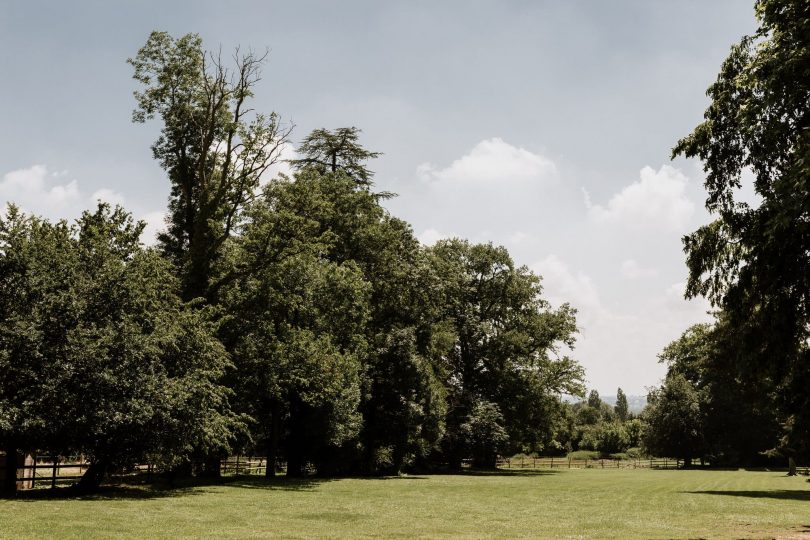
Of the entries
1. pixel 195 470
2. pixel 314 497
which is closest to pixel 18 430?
pixel 314 497

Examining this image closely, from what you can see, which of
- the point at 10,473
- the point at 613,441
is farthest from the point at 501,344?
the point at 613,441

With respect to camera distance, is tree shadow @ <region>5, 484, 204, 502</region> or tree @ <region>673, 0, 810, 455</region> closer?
tree @ <region>673, 0, 810, 455</region>

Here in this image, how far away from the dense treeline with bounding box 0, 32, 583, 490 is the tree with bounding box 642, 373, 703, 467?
2489 centimetres

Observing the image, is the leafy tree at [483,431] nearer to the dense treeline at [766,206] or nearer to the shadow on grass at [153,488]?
the shadow on grass at [153,488]

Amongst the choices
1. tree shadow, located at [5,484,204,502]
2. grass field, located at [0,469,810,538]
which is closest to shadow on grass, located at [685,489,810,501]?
grass field, located at [0,469,810,538]

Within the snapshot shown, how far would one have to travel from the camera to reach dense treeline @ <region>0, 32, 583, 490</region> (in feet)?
79.1

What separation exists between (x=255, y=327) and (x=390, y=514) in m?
18.5

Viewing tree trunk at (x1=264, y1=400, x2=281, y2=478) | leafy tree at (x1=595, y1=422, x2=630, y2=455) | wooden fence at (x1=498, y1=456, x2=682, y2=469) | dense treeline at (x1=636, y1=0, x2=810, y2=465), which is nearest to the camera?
dense treeline at (x1=636, y1=0, x2=810, y2=465)

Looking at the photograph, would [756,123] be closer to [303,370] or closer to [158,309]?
[158,309]

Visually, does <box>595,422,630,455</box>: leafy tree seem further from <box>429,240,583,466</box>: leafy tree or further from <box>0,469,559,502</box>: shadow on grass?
<box>0,469,559,502</box>: shadow on grass

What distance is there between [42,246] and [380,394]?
26615 millimetres

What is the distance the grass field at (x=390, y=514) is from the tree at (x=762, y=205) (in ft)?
16.7

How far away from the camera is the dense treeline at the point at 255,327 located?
79.1ft

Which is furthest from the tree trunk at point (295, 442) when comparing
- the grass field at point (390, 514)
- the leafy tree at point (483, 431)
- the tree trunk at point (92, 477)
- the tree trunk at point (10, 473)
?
the tree trunk at point (10, 473)
